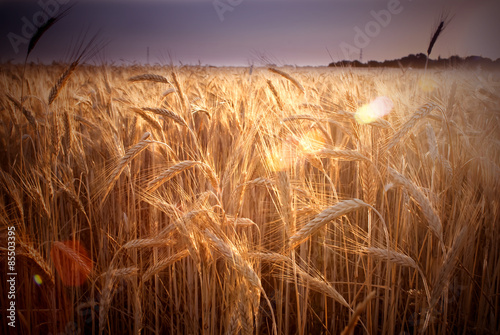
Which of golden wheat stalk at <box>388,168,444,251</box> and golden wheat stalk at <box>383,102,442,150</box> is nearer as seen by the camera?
golden wheat stalk at <box>388,168,444,251</box>

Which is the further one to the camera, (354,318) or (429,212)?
(429,212)

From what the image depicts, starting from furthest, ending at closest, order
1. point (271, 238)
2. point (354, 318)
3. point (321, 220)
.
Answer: point (271, 238) < point (321, 220) < point (354, 318)

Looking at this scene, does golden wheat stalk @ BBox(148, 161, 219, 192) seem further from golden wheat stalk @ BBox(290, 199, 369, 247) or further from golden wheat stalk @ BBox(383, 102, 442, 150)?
golden wheat stalk @ BBox(383, 102, 442, 150)

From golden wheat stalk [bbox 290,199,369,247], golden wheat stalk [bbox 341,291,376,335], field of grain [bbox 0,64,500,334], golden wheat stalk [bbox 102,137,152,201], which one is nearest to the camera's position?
golden wheat stalk [bbox 341,291,376,335]

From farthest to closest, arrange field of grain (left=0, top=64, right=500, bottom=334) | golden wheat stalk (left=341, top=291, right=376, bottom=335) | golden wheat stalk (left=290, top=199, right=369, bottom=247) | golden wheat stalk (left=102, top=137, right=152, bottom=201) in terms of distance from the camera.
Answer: golden wheat stalk (left=102, top=137, right=152, bottom=201)
field of grain (left=0, top=64, right=500, bottom=334)
golden wheat stalk (left=290, top=199, right=369, bottom=247)
golden wheat stalk (left=341, top=291, right=376, bottom=335)

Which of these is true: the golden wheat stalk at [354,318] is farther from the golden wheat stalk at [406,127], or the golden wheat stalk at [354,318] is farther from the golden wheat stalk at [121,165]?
the golden wheat stalk at [121,165]

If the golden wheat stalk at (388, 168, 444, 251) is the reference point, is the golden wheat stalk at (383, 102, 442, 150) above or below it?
above

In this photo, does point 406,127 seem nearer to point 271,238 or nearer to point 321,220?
point 321,220

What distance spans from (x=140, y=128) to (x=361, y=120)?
6.23 feet

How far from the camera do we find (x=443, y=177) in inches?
65.5

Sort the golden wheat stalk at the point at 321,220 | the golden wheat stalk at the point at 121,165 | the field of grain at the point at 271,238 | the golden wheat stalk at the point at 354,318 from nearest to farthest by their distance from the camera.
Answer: the golden wheat stalk at the point at 354,318 → the golden wheat stalk at the point at 321,220 → the field of grain at the point at 271,238 → the golden wheat stalk at the point at 121,165

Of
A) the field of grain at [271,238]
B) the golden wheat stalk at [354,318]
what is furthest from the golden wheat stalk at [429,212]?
the golden wheat stalk at [354,318]

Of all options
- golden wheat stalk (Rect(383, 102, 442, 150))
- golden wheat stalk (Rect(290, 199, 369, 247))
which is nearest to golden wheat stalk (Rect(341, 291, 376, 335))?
golden wheat stalk (Rect(290, 199, 369, 247))

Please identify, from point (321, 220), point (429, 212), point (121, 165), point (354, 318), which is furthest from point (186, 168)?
point (429, 212)
